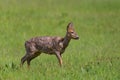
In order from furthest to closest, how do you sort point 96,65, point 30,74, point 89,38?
point 89,38, point 96,65, point 30,74

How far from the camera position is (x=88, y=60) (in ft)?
45.6

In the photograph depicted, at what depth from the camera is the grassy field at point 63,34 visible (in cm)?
1122

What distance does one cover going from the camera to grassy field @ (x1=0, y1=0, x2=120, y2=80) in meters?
11.2

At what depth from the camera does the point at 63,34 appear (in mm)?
21031

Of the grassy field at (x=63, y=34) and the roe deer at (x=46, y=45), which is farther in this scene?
the roe deer at (x=46, y=45)

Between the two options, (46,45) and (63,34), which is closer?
(46,45)

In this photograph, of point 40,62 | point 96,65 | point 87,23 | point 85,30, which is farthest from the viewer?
point 87,23

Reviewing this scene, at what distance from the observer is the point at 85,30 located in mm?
22297

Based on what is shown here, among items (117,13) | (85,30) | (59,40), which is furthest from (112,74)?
(117,13)

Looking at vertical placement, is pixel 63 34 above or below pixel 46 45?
below

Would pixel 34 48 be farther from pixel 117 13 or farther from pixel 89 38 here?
pixel 117 13

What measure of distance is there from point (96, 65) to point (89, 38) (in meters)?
7.65

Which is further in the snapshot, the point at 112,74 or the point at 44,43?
the point at 44,43

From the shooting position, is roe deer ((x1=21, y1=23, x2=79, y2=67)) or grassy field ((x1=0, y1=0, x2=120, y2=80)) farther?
roe deer ((x1=21, y1=23, x2=79, y2=67))
